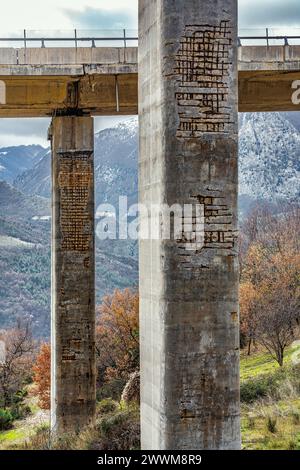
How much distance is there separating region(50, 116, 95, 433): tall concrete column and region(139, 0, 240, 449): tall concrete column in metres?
8.47

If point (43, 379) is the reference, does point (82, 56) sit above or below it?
above

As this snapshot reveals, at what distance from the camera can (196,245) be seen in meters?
8.07

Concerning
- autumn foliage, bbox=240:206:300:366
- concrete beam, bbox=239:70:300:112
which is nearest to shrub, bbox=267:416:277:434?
concrete beam, bbox=239:70:300:112

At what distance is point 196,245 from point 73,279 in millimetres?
8824

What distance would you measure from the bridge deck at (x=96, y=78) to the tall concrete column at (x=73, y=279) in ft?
2.12

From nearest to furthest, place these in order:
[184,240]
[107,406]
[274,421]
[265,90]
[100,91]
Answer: [184,240] → [274,421] → [100,91] → [265,90] → [107,406]

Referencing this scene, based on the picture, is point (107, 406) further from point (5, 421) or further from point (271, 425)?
point (271, 425)

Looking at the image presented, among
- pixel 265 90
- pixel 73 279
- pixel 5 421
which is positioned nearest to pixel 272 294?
pixel 5 421

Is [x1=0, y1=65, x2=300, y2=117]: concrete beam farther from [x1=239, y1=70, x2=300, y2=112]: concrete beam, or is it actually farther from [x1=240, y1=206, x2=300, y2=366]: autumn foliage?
[x1=240, y1=206, x2=300, y2=366]: autumn foliage

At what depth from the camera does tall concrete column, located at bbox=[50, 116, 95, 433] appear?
16.5m

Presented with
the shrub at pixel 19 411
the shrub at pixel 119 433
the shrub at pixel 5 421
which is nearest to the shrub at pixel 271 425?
the shrub at pixel 119 433

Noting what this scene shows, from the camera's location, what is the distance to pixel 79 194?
658 inches

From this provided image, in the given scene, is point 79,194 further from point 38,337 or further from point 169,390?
point 38,337

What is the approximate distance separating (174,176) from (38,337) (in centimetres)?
7620
